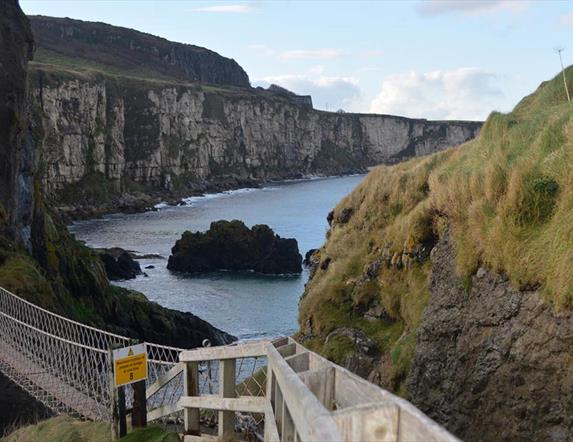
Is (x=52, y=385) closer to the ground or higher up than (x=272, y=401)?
closer to the ground

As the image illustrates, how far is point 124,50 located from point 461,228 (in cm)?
17956

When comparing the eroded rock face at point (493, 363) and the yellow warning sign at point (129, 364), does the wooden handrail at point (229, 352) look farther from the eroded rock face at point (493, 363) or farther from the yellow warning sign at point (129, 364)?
the eroded rock face at point (493, 363)

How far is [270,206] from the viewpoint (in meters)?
102

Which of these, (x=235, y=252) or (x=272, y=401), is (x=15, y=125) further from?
(x=235, y=252)

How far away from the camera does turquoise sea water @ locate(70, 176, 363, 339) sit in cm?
3959

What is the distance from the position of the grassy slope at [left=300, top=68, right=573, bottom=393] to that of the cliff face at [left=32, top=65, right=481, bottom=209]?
183 feet

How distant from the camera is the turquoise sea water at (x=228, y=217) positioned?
39594 millimetres

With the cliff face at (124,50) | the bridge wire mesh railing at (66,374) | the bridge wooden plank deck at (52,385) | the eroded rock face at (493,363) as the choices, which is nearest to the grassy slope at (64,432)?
the bridge wire mesh railing at (66,374)

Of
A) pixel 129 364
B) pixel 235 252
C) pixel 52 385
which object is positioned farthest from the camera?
pixel 235 252

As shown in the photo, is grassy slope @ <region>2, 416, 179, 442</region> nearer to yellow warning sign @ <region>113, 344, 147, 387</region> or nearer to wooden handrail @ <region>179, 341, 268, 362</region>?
yellow warning sign @ <region>113, 344, 147, 387</region>

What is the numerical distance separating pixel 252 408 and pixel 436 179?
5.33 m

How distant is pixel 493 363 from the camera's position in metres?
6.48

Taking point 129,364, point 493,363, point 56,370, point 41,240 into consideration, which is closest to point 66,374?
point 56,370

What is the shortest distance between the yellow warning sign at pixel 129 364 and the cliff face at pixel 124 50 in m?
149
